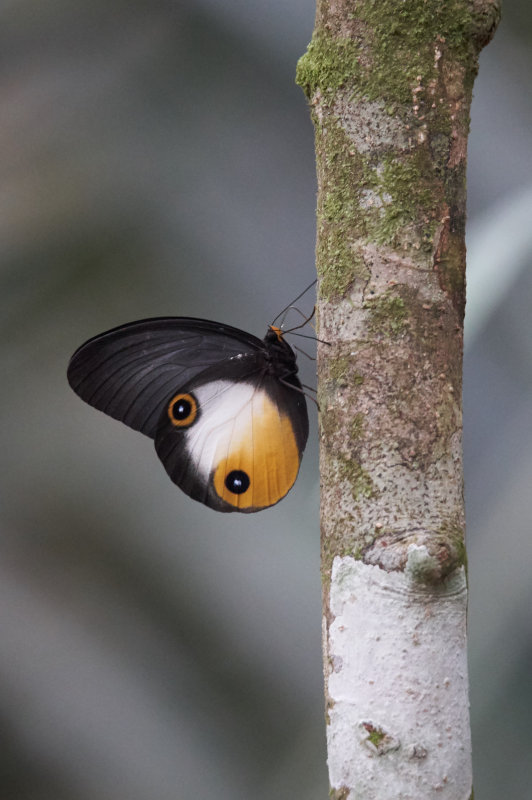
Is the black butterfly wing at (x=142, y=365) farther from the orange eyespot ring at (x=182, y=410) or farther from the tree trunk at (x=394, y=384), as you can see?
the tree trunk at (x=394, y=384)

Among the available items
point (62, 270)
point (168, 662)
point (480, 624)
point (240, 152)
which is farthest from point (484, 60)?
point (168, 662)

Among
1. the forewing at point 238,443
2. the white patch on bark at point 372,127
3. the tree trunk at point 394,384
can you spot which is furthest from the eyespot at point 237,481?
the white patch on bark at point 372,127

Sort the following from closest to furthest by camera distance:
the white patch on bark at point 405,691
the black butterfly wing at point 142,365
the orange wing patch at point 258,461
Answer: the white patch on bark at point 405,691, the orange wing patch at point 258,461, the black butterfly wing at point 142,365

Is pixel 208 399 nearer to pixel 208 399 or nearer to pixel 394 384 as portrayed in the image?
pixel 208 399

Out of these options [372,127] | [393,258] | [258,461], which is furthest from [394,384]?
[258,461]

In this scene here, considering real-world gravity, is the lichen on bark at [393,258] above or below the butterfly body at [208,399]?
above

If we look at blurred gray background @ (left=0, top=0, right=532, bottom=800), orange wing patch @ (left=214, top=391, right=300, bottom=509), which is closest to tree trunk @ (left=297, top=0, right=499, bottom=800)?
orange wing patch @ (left=214, top=391, right=300, bottom=509)

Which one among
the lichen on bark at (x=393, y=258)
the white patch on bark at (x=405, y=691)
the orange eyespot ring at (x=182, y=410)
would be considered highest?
the lichen on bark at (x=393, y=258)
